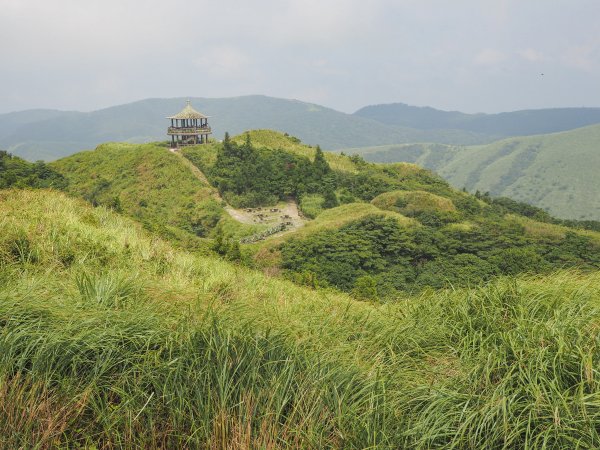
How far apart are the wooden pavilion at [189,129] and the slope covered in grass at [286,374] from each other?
52.6 m

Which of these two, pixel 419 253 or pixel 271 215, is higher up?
pixel 271 215

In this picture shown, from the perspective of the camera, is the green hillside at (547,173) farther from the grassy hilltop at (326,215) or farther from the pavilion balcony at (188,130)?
the pavilion balcony at (188,130)

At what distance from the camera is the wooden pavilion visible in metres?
54.8

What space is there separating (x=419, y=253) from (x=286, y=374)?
3024cm

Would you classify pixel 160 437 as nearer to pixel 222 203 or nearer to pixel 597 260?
pixel 597 260

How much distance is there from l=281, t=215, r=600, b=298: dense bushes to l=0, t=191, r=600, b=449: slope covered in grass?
2238 cm

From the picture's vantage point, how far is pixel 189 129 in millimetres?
55500

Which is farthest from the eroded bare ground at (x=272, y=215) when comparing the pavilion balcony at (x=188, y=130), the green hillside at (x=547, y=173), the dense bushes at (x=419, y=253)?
the green hillside at (x=547, y=173)

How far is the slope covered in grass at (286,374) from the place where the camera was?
313cm

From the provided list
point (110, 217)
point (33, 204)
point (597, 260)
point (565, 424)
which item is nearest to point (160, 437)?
point (565, 424)

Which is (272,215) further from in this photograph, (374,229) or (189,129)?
(189,129)

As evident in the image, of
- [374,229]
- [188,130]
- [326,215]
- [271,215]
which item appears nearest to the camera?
[374,229]

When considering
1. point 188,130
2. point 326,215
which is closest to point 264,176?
point 326,215

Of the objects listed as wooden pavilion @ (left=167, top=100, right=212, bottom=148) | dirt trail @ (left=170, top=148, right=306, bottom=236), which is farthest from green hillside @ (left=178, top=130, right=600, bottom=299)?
wooden pavilion @ (left=167, top=100, right=212, bottom=148)
